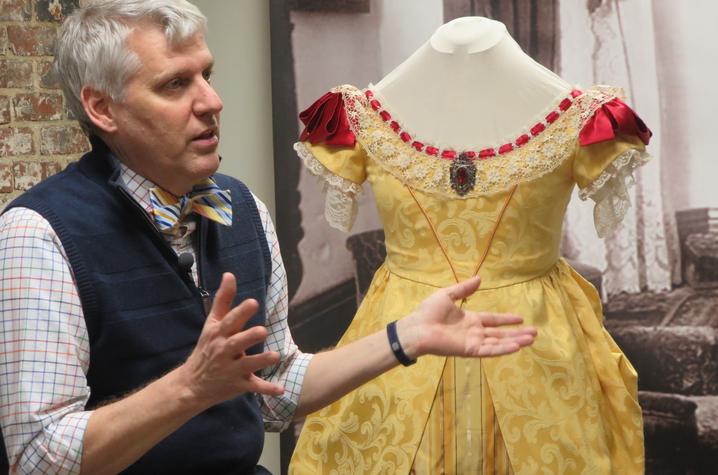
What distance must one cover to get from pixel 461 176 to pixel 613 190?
325mm

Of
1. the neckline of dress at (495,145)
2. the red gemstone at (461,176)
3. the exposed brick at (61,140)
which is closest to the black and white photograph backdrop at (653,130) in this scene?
the exposed brick at (61,140)

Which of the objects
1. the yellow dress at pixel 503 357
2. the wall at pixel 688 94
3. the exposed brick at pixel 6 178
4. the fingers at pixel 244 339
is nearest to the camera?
the fingers at pixel 244 339

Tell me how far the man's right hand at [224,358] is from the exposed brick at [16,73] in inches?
69.6

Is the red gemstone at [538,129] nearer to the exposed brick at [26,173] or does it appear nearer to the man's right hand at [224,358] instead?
the man's right hand at [224,358]

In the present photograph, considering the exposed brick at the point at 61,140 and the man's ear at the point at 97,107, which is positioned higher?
the exposed brick at the point at 61,140

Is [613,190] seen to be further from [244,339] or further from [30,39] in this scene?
[30,39]

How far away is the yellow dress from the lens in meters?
2.26

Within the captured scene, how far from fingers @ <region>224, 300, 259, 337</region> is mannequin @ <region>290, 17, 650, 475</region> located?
3.20ft

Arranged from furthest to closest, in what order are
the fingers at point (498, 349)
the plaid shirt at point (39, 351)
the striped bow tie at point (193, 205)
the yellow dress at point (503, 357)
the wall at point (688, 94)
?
the wall at point (688, 94), the yellow dress at point (503, 357), the striped bow tie at point (193, 205), the fingers at point (498, 349), the plaid shirt at point (39, 351)

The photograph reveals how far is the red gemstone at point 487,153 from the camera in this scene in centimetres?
236

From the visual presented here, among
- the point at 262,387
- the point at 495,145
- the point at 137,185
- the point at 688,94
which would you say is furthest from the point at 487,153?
the point at 688,94

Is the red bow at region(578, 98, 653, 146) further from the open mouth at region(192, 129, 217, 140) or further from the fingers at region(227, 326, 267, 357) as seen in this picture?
the fingers at region(227, 326, 267, 357)

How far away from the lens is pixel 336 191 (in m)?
2.50

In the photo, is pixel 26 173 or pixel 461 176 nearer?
pixel 461 176
